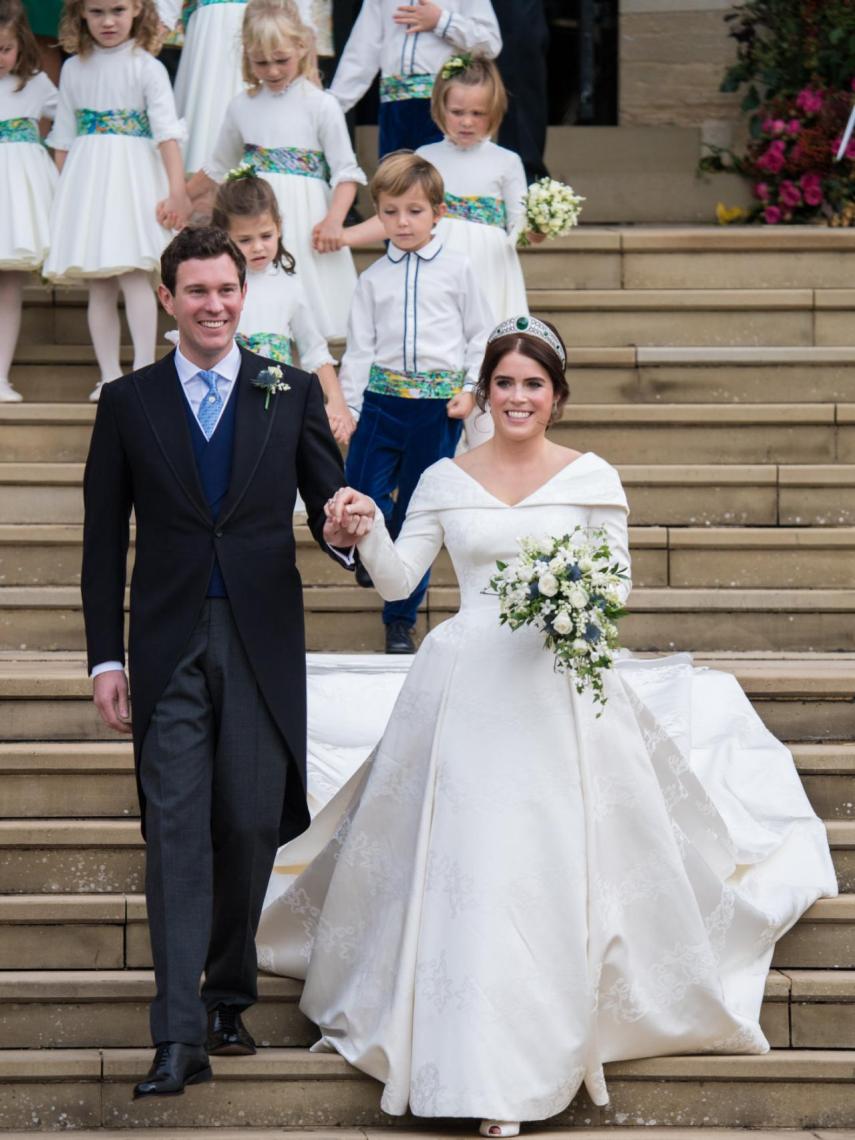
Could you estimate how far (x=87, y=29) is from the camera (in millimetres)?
9102

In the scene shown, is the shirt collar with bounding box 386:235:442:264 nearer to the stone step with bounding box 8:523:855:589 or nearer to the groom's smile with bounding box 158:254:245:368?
the stone step with bounding box 8:523:855:589

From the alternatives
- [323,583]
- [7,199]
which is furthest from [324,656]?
[7,199]

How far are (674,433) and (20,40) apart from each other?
3.27 metres

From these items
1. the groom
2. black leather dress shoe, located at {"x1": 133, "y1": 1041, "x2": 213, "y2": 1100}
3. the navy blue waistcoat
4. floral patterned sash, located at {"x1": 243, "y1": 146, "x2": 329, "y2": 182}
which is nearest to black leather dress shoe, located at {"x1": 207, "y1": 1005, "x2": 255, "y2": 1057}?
the groom

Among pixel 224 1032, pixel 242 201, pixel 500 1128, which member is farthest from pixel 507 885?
pixel 242 201

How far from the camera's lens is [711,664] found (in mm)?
7285

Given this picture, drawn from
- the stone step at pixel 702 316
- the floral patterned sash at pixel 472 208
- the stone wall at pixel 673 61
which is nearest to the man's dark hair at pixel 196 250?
the floral patterned sash at pixel 472 208

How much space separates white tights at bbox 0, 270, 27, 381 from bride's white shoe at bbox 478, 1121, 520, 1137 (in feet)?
15.8

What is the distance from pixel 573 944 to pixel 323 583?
295 centimetres

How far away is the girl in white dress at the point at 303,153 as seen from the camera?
352 inches

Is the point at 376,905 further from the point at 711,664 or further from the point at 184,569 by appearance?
the point at 711,664

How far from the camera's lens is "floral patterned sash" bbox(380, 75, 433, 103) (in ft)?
31.5

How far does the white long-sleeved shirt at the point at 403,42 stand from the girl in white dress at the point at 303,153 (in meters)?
0.62

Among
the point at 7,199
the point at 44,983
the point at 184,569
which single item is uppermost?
the point at 7,199
